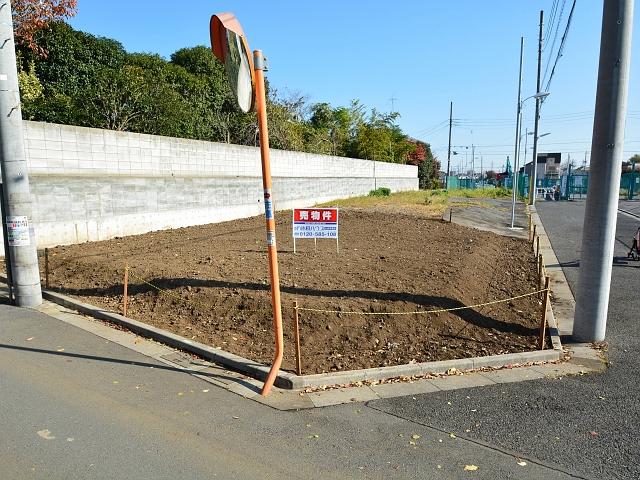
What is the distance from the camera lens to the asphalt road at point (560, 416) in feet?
12.9

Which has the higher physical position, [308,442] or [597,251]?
[597,251]

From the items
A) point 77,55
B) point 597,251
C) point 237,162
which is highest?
point 77,55

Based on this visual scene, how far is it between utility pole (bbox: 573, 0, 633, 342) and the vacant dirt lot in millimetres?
882

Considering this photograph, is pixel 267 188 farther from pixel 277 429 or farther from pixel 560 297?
pixel 560 297

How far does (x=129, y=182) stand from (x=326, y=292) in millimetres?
8565

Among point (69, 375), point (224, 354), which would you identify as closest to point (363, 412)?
point (224, 354)

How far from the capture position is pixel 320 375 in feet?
17.3

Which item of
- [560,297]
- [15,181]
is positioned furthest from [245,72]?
[560,297]

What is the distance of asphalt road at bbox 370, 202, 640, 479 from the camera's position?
12.9 ft

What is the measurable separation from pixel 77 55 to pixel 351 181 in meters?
18.5

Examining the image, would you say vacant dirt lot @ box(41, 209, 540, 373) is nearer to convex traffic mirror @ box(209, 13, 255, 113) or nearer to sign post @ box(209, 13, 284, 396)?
sign post @ box(209, 13, 284, 396)

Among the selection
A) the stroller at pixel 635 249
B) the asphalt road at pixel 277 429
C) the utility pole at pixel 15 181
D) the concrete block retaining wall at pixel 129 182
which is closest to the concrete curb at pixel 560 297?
the stroller at pixel 635 249

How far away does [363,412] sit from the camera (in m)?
4.60

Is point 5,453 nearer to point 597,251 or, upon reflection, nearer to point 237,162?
point 597,251
